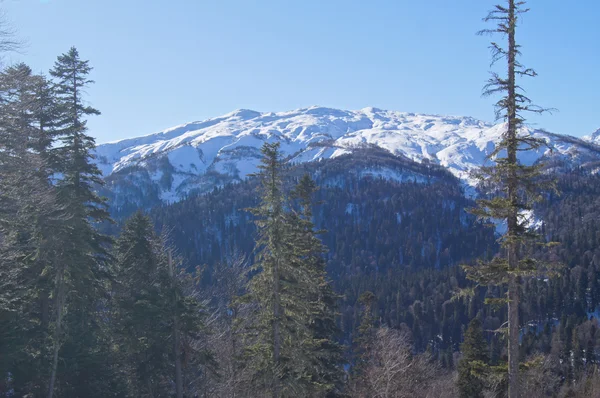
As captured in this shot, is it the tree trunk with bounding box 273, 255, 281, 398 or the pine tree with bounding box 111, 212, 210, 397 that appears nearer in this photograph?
the tree trunk with bounding box 273, 255, 281, 398

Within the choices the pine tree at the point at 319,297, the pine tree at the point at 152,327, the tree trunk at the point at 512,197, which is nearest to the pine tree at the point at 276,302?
the pine tree at the point at 319,297

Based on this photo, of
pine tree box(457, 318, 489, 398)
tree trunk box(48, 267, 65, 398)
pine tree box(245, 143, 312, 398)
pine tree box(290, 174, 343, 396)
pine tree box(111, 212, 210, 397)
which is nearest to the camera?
pine tree box(245, 143, 312, 398)

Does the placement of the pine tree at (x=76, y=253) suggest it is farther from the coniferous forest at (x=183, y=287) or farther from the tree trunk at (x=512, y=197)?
the tree trunk at (x=512, y=197)

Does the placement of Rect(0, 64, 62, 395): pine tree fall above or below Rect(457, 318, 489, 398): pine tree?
above

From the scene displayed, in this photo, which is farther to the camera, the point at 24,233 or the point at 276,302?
the point at 24,233

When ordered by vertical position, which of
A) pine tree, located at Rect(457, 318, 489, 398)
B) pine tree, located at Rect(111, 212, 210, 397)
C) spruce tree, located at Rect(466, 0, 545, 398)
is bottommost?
pine tree, located at Rect(457, 318, 489, 398)

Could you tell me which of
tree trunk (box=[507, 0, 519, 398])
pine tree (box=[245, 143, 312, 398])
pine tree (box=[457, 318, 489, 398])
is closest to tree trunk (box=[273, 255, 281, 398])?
pine tree (box=[245, 143, 312, 398])

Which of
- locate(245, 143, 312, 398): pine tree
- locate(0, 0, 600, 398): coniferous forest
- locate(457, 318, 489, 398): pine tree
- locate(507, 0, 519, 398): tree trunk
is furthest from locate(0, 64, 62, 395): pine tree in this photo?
locate(457, 318, 489, 398): pine tree

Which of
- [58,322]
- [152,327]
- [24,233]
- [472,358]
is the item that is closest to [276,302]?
[152,327]

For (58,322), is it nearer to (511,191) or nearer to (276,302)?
(276,302)

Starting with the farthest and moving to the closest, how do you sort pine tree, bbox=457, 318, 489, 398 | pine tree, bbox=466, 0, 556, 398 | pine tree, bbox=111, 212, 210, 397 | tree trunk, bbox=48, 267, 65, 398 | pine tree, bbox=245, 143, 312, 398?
pine tree, bbox=457, 318, 489, 398
pine tree, bbox=111, 212, 210, 397
tree trunk, bbox=48, 267, 65, 398
pine tree, bbox=245, 143, 312, 398
pine tree, bbox=466, 0, 556, 398

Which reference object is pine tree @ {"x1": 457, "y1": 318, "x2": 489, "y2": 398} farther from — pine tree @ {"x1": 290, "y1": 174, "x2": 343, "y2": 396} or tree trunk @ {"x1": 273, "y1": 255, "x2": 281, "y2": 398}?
tree trunk @ {"x1": 273, "y1": 255, "x2": 281, "y2": 398}

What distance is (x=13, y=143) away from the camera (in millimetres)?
18750

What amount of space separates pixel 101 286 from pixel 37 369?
5377 millimetres
